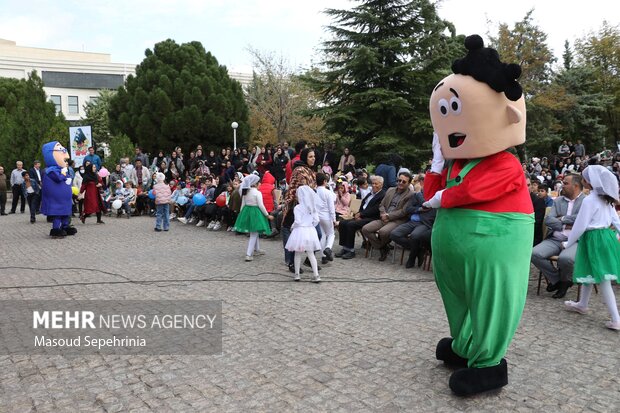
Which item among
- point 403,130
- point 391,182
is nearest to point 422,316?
point 391,182

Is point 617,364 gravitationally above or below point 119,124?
below

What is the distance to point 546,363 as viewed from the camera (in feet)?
15.6

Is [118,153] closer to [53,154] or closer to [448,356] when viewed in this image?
[53,154]

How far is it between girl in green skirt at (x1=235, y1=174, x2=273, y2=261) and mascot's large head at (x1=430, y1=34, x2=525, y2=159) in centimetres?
606

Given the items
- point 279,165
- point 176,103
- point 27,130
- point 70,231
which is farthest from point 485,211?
point 176,103

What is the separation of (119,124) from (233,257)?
849 inches

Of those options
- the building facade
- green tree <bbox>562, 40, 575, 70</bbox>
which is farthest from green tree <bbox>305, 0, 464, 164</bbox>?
the building facade

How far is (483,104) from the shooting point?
394 cm

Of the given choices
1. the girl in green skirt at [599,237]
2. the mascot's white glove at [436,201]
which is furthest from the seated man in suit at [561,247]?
the mascot's white glove at [436,201]

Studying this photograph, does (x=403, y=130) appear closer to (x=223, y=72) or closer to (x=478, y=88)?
(x=223, y=72)

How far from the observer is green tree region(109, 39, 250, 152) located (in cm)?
2800

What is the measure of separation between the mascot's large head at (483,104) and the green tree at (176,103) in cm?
2508

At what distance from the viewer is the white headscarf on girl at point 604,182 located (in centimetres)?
576

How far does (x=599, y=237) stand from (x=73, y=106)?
6361cm
